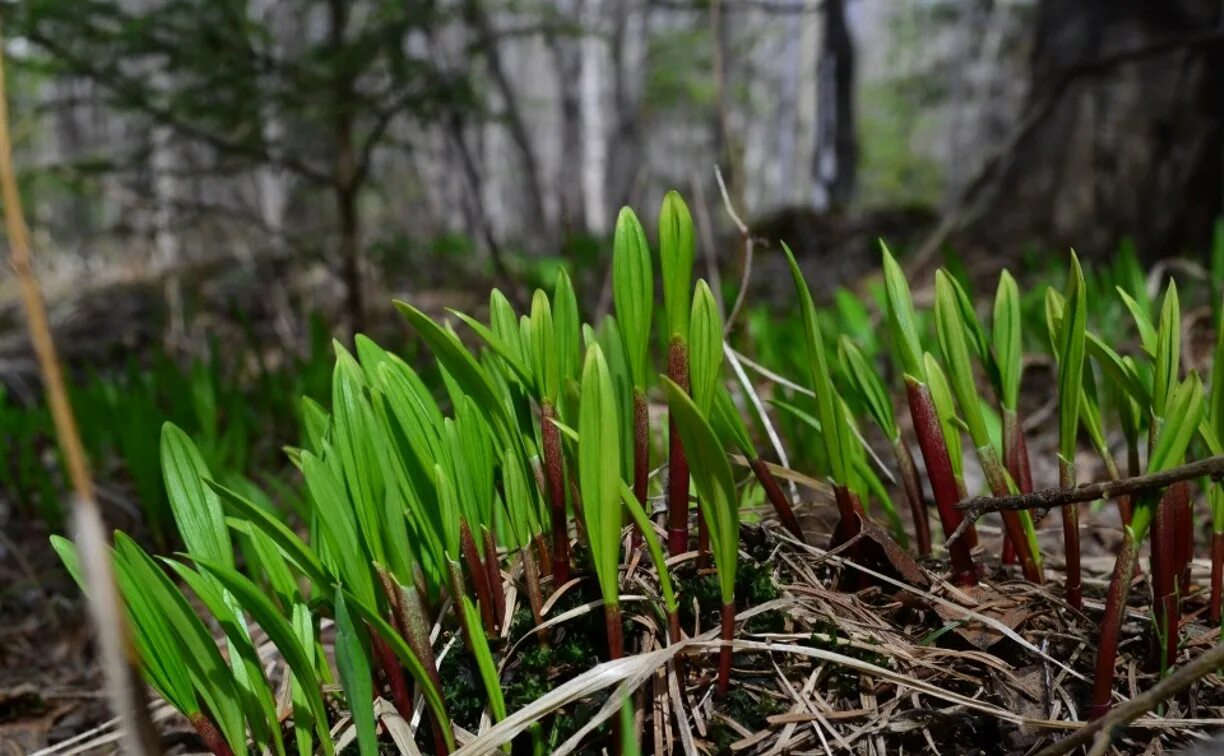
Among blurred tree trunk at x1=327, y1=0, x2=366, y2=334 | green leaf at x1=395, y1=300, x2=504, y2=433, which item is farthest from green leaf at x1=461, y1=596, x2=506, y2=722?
blurred tree trunk at x1=327, y1=0, x2=366, y2=334

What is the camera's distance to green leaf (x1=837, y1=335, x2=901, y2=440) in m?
1.18

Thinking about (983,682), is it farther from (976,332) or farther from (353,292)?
(353,292)

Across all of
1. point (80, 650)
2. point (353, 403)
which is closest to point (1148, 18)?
point (353, 403)

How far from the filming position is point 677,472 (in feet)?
3.24

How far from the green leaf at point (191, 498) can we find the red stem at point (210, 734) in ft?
0.56

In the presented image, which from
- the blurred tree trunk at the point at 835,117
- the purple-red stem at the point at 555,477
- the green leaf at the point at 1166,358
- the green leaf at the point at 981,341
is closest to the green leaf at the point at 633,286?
the purple-red stem at the point at 555,477

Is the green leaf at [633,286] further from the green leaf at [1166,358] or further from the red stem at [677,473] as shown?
the green leaf at [1166,358]

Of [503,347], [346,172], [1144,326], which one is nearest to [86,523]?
[503,347]

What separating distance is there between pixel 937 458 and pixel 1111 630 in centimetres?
26

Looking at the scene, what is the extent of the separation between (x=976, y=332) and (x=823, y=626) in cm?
46

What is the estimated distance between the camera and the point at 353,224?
3799 millimetres

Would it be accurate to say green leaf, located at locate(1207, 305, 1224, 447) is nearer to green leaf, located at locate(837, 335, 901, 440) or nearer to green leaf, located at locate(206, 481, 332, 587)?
green leaf, located at locate(837, 335, 901, 440)

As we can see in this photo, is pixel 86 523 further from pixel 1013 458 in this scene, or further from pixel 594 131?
pixel 594 131

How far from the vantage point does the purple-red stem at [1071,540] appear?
998 mm
